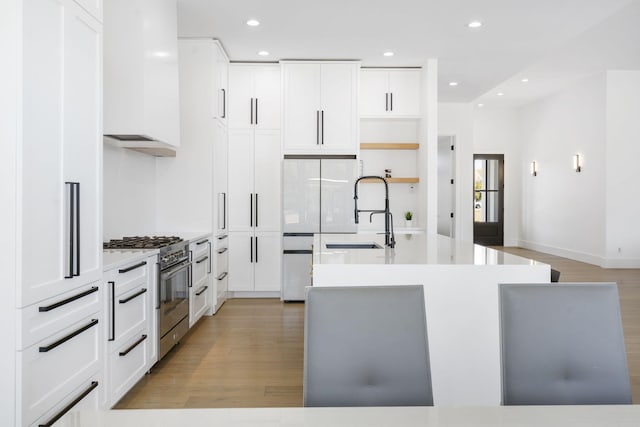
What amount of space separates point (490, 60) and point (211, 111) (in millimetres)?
3460

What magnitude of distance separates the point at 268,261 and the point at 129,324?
9.60ft

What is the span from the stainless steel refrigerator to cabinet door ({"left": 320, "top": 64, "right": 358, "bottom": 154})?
0.85 ft

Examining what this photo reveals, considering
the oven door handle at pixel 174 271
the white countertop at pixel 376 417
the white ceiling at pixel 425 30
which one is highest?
the white ceiling at pixel 425 30

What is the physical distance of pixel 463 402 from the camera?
7.41ft

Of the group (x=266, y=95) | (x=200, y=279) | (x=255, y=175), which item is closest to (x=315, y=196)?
(x=255, y=175)

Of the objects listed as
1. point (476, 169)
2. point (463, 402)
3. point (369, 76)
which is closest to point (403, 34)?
point (369, 76)

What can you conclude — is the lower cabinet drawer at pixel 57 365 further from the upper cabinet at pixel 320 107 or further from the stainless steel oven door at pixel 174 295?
the upper cabinet at pixel 320 107

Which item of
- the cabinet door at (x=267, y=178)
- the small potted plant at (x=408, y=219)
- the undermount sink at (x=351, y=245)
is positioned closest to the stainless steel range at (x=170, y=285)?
the undermount sink at (x=351, y=245)

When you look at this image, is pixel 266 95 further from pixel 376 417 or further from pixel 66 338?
pixel 376 417

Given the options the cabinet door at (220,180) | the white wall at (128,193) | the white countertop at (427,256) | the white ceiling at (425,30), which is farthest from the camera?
the cabinet door at (220,180)

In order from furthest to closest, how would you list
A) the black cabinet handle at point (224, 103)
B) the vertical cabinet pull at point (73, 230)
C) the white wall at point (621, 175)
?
the white wall at point (621, 175) → the black cabinet handle at point (224, 103) → the vertical cabinet pull at point (73, 230)

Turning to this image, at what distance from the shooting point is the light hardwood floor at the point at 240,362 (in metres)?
2.78

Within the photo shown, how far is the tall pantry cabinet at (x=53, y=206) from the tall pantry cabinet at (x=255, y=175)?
3244 millimetres

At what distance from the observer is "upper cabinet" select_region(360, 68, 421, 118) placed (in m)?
5.85
